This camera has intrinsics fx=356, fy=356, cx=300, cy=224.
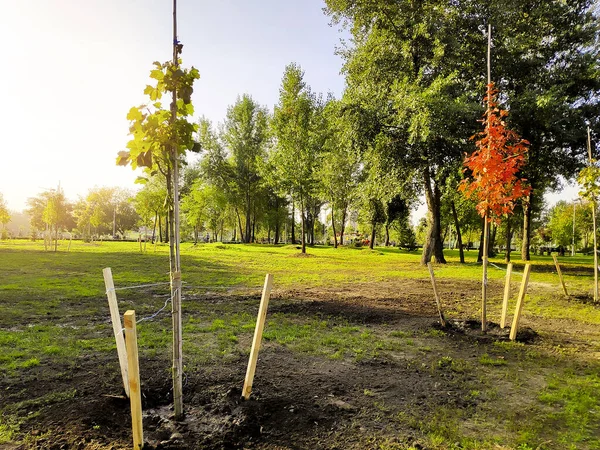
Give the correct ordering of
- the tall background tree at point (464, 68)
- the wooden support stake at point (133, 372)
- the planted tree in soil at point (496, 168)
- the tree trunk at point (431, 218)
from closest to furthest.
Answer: the wooden support stake at point (133, 372)
the planted tree in soil at point (496, 168)
the tall background tree at point (464, 68)
the tree trunk at point (431, 218)

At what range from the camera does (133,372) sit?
2.77 meters

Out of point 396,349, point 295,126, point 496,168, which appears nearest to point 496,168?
point 496,168

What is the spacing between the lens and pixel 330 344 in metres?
6.09

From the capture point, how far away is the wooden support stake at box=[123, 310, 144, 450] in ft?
8.90

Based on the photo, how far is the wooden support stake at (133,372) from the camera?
8.90ft

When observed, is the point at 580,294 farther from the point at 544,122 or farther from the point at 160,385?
the point at 160,385

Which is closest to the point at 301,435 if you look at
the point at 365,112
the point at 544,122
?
the point at 365,112

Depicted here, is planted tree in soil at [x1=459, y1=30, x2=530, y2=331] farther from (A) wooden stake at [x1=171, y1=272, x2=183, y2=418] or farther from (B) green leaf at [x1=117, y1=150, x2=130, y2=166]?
(B) green leaf at [x1=117, y1=150, x2=130, y2=166]

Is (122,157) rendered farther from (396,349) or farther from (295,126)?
(295,126)

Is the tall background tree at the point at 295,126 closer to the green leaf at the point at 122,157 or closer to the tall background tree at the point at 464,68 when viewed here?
the tall background tree at the point at 464,68

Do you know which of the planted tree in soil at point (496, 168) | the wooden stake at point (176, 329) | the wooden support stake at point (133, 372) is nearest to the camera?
the wooden support stake at point (133, 372)

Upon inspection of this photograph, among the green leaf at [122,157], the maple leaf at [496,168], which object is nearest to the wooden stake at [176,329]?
the green leaf at [122,157]

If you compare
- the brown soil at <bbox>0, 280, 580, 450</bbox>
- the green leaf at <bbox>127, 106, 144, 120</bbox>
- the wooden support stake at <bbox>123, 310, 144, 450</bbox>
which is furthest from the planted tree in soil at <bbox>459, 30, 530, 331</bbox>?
the wooden support stake at <bbox>123, 310, 144, 450</bbox>

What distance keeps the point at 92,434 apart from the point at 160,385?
1.10 metres
